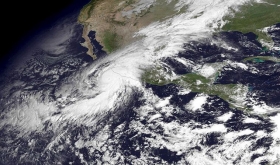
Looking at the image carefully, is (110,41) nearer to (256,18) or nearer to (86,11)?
(86,11)

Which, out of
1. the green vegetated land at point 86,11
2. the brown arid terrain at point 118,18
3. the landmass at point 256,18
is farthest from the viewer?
the green vegetated land at point 86,11

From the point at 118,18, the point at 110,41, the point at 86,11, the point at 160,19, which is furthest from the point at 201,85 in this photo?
the point at 86,11

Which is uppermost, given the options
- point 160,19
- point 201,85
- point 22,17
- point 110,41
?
point 22,17

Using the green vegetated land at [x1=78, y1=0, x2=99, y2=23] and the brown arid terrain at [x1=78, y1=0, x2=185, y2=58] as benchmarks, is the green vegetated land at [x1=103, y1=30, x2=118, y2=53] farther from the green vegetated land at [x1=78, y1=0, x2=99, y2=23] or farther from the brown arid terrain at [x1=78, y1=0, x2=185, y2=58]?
the green vegetated land at [x1=78, y1=0, x2=99, y2=23]

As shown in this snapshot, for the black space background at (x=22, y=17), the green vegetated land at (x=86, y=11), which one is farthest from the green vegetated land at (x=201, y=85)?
the black space background at (x=22, y=17)

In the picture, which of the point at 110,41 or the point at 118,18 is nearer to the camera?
the point at 110,41

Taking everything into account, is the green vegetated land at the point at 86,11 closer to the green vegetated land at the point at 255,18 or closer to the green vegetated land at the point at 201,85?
the green vegetated land at the point at 201,85

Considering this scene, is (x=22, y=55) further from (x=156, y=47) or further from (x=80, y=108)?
(x=156, y=47)
